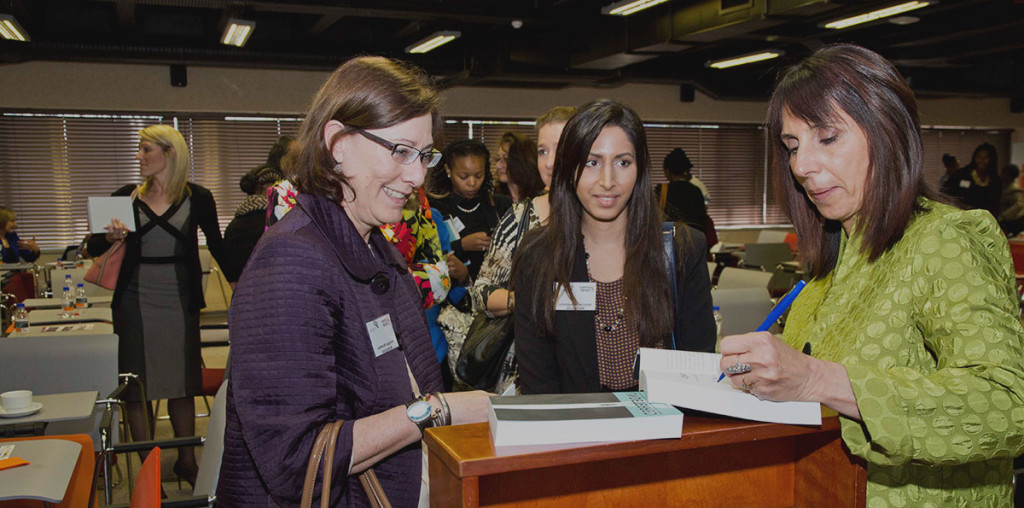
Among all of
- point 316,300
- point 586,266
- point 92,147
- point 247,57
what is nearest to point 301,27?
point 247,57

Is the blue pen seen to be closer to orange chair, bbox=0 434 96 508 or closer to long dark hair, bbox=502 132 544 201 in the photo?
orange chair, bbox=0 434 96 508

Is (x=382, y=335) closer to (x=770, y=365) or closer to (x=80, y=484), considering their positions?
(x=770, y=365)

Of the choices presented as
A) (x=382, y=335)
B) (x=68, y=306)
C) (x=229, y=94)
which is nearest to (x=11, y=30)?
(x=229, y=94)

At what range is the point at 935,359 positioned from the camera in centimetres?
107

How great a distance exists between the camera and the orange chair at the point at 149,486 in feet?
4.66

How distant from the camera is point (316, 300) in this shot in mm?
1202

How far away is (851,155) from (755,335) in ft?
1.16

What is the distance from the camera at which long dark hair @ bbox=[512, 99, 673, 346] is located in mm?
1873

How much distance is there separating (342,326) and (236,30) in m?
6.61

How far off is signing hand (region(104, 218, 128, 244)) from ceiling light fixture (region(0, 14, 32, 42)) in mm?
3517

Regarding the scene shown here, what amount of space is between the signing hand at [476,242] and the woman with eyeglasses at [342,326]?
2.35 metres

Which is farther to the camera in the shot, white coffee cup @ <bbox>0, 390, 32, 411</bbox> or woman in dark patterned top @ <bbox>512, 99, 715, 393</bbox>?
white coffee cup @ <bbox>0, 390, 32, 411</bbox>

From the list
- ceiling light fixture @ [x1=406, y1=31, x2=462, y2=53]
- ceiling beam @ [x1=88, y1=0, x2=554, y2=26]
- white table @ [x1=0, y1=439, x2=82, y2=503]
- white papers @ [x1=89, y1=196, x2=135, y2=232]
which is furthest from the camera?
ceiling light fixture @ [x1=406, y1=31, x2=462, y2=53]

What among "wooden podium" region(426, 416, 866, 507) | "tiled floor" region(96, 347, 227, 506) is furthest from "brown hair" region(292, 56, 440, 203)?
"tiled floor" region(96, 347, 227, 506)
